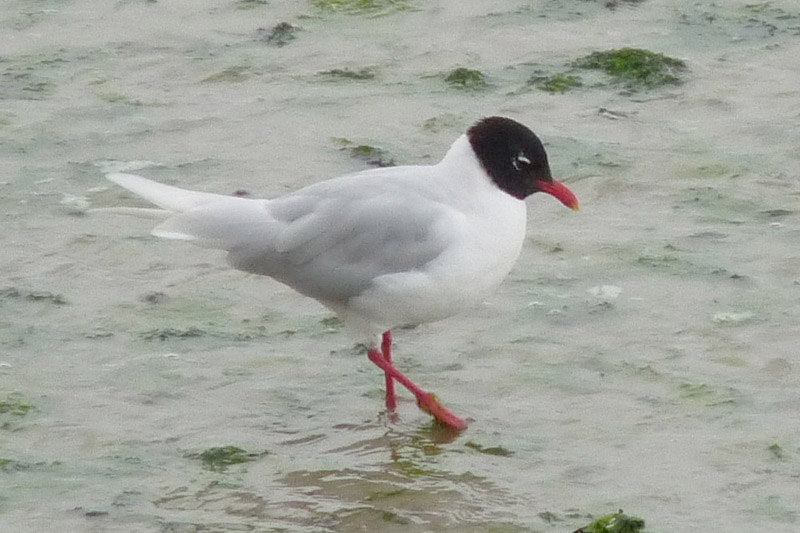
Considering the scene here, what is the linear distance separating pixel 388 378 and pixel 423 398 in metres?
0.24

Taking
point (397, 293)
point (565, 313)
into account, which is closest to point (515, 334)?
point (565, 313)

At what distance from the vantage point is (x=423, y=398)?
19.8 feet

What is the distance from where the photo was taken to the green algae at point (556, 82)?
9.10 metres

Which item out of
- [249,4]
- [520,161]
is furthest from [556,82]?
[520,161]

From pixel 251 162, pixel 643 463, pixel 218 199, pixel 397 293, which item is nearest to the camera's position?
pixel 643 463

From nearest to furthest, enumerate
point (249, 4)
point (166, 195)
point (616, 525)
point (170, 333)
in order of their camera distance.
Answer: point (616, 525) < point (166, 195) < point (170, 333) < point (249, 4)

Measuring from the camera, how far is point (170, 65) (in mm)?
9703

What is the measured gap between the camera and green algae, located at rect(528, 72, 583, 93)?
29.9ft

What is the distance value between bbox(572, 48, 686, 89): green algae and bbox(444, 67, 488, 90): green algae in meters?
0.53

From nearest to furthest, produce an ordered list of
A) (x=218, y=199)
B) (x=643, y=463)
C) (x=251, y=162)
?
1. (x=643, y=463)
2. (x=218, y=199)
3. (x=251, y=162)

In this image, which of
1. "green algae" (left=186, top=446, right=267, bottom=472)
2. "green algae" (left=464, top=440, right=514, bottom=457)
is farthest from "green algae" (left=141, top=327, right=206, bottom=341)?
"green algae" (left=464, top=440, right=514, bottom=457)

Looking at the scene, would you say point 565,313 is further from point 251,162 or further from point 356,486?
point 251,162

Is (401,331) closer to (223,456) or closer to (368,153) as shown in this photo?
(223,456)

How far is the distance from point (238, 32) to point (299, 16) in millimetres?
416
